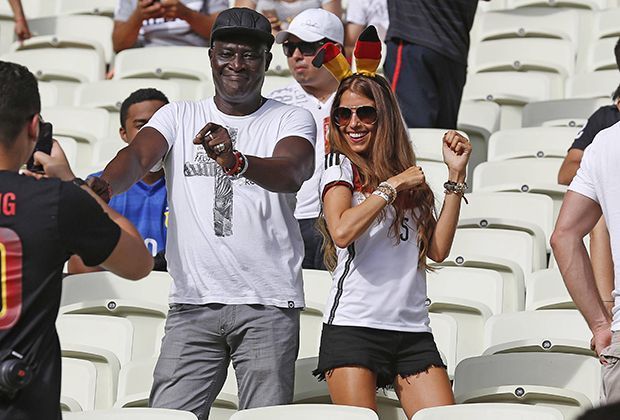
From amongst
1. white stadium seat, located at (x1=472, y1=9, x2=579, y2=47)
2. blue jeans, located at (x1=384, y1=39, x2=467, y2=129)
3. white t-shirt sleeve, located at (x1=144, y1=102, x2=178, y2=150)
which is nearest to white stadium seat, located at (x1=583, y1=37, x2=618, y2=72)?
white stadium seat, located at (x1=472, y1=9, x2=579, y2=47)

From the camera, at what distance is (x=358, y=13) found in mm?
7801

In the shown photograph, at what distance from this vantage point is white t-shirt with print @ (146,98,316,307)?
4.29m

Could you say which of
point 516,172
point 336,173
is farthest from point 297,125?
point 516,172

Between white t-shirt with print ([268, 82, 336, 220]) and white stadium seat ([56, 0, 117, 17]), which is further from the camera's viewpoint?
white stadium seat ([56, 0, 117, 17])

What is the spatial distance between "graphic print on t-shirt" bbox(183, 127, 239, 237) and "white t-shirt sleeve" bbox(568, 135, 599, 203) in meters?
1.05

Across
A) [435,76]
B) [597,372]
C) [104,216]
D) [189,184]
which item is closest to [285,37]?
[435,76]

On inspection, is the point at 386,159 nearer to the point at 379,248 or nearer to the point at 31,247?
the point at 379,248

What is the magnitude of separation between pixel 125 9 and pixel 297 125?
14.5 feet

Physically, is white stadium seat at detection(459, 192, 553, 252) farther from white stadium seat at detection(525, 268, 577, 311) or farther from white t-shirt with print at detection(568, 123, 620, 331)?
white t-shirt with print at detection(568, 123, 620, 331)

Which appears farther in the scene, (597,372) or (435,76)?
(435,76)

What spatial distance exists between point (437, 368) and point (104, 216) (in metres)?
1.49

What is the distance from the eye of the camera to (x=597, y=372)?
14.9 feet

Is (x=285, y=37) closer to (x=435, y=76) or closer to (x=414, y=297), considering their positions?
(x=435, y=76)

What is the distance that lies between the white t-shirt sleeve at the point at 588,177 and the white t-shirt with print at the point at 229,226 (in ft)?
3.04
